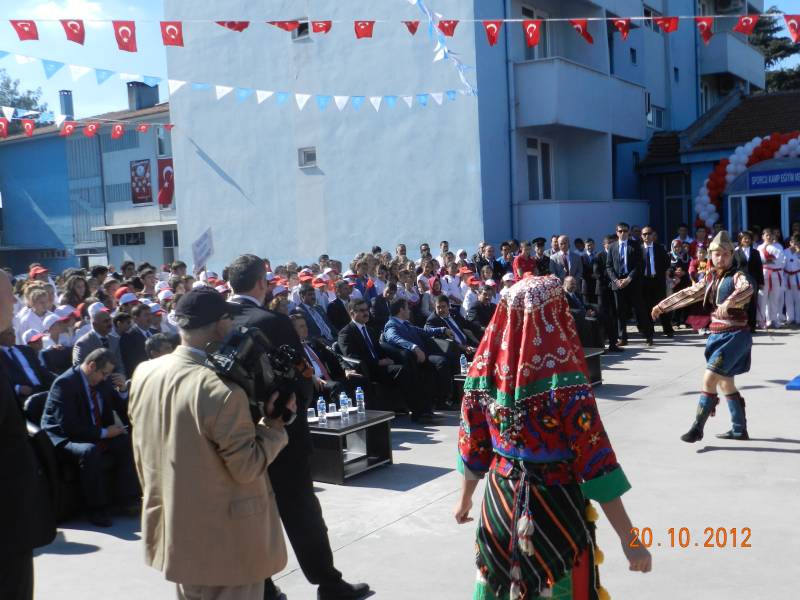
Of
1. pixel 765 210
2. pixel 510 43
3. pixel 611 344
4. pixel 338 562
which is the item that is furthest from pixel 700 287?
pixel 765 210

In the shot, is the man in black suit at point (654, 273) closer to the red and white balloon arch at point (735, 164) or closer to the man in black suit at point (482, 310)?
the man in black suit at point (482, 310)

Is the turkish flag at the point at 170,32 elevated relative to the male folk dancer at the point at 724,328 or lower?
elevated

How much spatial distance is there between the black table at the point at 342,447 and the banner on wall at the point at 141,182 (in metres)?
27.7

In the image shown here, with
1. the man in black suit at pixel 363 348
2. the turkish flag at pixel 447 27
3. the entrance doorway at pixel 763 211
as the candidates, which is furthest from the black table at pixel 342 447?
the entrance doorway at pixel 763 211

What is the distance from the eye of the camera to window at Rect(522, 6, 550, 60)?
19408 millimetres

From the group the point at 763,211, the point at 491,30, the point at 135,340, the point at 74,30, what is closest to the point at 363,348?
the point at 135,340

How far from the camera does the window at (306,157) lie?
20.6 meters

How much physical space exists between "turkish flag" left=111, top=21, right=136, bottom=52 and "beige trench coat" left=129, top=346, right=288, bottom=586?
30.9ft

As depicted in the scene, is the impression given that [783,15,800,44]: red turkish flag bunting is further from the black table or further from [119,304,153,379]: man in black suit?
[119,304,153,379]: man in black suit

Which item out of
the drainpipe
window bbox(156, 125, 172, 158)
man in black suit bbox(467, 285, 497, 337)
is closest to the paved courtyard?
man in black suit bbox(467, 285, 497, 337)

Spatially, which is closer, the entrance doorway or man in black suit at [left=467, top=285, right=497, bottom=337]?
man in black suit at [left=467, top=285, right=497, bottom=337]

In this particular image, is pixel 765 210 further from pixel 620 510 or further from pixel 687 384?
pixel 620 510

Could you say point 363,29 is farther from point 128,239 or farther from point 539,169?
point 128,239

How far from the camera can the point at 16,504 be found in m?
3.06
